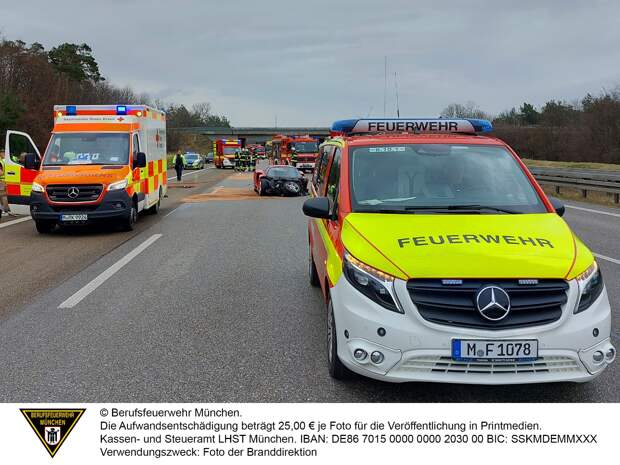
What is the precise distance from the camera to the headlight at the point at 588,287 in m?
4.02

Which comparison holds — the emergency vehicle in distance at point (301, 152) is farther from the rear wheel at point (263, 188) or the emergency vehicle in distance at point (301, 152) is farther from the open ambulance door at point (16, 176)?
the open ambulance door at point (16, 176)

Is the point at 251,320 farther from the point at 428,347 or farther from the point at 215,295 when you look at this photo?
the point at 428,347

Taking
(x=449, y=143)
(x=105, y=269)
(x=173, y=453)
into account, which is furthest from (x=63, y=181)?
(x=173, y=453)

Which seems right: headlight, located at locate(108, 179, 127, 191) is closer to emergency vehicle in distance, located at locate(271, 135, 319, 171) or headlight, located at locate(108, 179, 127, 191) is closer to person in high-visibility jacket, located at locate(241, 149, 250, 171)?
emergency vehicle in distance, located at locate(271, 135, 319, 171)

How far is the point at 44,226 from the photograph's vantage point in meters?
13.4

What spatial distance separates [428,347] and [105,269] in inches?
257

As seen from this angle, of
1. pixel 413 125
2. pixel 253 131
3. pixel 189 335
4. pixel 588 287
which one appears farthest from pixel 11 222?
pixel 253 131

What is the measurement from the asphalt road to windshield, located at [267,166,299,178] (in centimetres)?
1412

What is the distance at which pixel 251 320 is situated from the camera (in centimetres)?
643

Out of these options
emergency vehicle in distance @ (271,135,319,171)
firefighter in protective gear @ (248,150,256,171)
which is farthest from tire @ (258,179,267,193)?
firefighter in protective gear @ (248,150,256,171)

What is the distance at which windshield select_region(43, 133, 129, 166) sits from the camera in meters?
13.7

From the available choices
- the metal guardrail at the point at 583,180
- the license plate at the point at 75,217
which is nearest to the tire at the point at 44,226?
the license plate at the point at 75,217

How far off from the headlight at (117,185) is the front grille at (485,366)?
10.3 m
